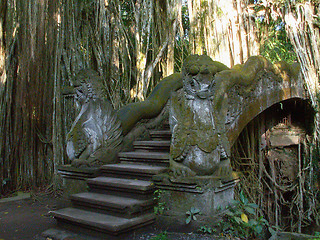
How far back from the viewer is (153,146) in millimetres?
4414

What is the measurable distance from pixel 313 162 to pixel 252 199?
1451 mm

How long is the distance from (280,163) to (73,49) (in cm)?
478

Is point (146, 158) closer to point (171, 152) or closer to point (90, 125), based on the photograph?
point (171, 152)

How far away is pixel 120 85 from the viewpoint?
7273mm

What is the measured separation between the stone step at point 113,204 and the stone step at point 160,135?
5.01 ft

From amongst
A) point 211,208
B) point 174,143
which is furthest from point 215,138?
point 211,208

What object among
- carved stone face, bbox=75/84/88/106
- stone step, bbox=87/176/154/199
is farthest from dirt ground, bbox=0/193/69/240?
carved stone face, bbox=75/84/88/106

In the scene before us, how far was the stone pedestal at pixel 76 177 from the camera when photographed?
154 inches

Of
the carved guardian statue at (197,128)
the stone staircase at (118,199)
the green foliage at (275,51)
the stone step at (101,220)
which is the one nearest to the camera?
the stone step at (101,220)

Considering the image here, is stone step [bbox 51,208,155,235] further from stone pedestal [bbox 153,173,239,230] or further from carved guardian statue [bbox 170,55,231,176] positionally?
carved guardian statue [bbox 170,55,231,176]

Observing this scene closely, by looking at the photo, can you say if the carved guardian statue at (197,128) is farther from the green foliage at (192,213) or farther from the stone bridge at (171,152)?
the green foliage at (192,213)

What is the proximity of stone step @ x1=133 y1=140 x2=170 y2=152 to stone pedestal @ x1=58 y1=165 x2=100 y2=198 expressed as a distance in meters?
0.83

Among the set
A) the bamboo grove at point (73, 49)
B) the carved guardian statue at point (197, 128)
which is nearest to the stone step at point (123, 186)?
the carved guardian statue at point (197, 128)

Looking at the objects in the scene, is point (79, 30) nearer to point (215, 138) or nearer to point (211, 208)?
point (215, 138)
